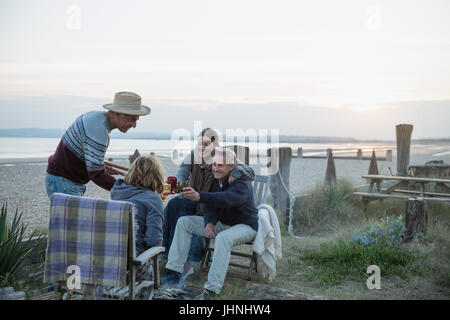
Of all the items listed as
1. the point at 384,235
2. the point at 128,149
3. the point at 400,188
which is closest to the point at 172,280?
the point at 384,235

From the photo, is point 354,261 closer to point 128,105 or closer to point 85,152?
point 128,105

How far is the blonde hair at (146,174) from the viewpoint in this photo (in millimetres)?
3469

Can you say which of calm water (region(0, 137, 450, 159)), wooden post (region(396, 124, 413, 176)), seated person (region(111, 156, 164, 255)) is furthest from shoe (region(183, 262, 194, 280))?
calm water (region(0, 137, 450, 159))

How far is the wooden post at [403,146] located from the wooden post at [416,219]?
4.57m

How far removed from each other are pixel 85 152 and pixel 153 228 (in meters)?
1.00

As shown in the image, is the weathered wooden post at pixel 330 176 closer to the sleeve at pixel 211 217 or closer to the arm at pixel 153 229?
the sleeve at pixel 211 217

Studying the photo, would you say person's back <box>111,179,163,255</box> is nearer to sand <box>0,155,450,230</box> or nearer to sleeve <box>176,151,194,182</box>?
sleeve <box>176,151,194,182</box>

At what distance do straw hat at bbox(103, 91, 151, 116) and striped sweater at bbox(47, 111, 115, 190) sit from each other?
17cm

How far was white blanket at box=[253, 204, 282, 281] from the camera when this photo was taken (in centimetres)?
418

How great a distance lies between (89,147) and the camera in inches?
148

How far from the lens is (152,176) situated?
3.48m
